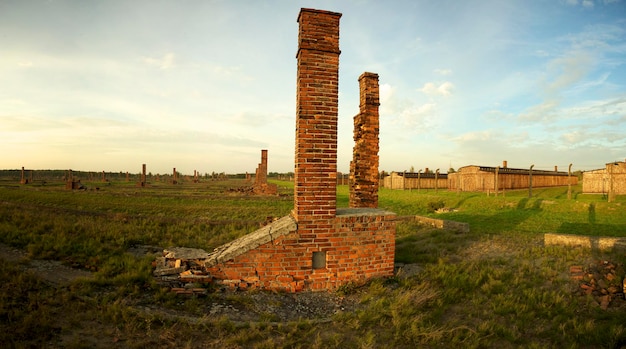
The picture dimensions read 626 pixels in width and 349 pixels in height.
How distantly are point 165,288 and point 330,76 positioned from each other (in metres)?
4.66

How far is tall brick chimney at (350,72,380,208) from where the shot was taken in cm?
791

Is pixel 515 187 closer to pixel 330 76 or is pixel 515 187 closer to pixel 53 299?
pixel 330 76

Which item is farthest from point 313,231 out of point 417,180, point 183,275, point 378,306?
point 417,180

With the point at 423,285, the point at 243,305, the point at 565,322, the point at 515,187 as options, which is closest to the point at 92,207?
the point at 243,305

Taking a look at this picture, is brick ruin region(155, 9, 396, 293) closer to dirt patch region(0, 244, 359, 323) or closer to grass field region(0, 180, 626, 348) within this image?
dirt patch region(0, 244, 359, 323)

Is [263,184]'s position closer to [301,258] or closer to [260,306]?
[301,258]

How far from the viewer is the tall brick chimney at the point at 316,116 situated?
18.3 ft

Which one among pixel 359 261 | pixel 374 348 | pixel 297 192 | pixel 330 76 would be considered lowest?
pixel 374 348

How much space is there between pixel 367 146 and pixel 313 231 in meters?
3.26

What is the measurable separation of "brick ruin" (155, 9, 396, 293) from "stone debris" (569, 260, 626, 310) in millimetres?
3524

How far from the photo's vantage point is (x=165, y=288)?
5.21 m

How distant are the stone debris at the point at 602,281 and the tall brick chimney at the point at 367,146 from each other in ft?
14.1

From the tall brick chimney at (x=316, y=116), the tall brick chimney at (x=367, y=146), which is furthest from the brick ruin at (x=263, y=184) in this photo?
the tall brick chimney at (x=316, y=116)

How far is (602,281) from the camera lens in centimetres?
562
